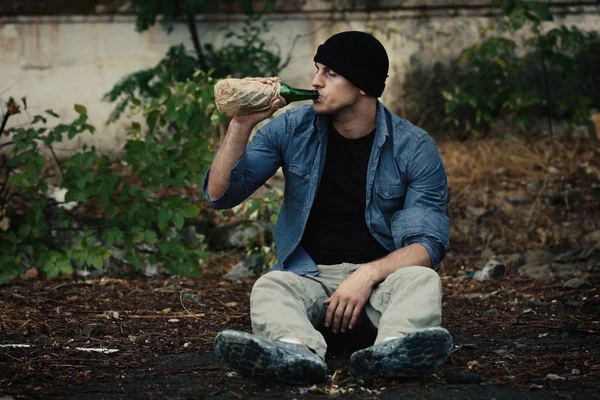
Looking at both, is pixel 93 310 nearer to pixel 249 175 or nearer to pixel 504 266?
pixel 249 175

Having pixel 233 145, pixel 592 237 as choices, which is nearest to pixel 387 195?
pixel 233 145

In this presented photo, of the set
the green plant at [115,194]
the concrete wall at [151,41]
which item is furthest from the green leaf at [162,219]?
the concrete wall at [151,41]

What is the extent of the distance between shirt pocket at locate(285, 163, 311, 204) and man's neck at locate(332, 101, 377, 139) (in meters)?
0.25

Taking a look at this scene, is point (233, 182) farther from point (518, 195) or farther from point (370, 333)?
point (518, 195)

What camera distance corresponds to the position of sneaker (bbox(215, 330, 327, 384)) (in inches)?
130

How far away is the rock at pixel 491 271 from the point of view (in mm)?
6312

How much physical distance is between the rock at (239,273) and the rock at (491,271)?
154cm

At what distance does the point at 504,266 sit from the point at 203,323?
2.46 meters

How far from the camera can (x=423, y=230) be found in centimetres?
400

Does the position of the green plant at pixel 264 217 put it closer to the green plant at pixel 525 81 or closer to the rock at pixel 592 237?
the green plant at pixel 525 81

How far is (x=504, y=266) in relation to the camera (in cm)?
641

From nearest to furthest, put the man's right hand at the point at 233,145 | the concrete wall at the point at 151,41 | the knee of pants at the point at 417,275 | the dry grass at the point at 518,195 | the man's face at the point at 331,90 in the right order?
the knee of pants at the point at 417,275 → the man's right hand at the point at 233,145 → the man's face at the point at 331,90 → the dry grass at the point at 518,195 → the concrete wall at the point at 151,41

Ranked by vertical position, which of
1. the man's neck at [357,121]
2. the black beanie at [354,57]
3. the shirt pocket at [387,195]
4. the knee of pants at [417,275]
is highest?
the black beanie at [354,57]

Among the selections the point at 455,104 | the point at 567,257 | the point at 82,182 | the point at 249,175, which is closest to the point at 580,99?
the point at 455,104
